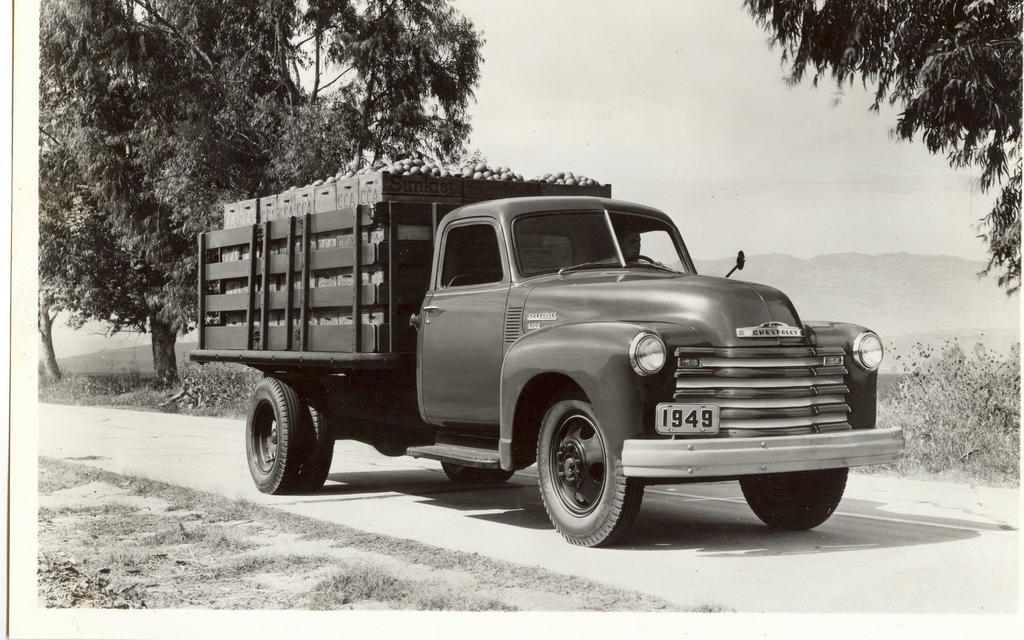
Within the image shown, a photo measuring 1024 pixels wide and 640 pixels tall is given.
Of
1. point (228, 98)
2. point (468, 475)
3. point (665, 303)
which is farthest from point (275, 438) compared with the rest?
point (228, 98)

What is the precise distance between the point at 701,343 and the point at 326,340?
3788 mm

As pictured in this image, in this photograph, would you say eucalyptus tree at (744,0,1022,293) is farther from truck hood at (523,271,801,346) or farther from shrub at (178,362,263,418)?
shrub at (178,362,263,418)

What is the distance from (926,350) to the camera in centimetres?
1178

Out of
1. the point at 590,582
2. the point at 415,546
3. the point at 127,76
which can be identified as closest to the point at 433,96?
the point at 127,76

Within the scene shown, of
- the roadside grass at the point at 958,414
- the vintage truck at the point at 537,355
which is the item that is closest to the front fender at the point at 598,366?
the vintage truck at the point at 537,355

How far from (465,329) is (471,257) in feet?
2.12

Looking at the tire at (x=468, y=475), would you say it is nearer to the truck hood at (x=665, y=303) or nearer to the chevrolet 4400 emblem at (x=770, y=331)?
the truck hood at (x=665, y=303)

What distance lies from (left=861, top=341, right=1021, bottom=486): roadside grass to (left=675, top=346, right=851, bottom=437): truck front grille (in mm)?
3701

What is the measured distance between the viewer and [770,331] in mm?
7082

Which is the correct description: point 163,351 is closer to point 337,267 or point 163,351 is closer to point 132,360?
point 132,360

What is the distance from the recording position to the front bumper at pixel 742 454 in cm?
655

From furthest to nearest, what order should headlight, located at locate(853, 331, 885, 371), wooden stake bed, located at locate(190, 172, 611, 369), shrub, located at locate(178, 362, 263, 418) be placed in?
shrub, located at locate(178, 362, 263, 418) < wooden stake bed, located at locate(190, 172, 611, 369) < headlight, located at locate(853, 331, 885, 371)

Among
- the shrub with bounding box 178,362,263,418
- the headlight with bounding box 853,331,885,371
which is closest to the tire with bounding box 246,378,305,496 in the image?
the headlight with bounding box 853,331,885,371

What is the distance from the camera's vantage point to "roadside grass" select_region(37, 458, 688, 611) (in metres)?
6.23
